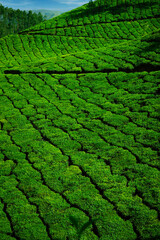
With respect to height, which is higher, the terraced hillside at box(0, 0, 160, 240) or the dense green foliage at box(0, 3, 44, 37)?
the dense green foliage at box(0, 3, 44, 37)

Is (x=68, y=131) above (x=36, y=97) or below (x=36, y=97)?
below

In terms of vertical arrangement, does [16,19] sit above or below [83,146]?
above

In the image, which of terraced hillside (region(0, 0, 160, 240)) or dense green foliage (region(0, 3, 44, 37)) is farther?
dense green foliage (region(0, 3, 44, 37))

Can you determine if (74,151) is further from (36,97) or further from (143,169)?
(36,97)

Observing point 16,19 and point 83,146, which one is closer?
point 83,146

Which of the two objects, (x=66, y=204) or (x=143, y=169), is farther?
(x=143, y=169)

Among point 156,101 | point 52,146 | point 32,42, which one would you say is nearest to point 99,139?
point 52,146

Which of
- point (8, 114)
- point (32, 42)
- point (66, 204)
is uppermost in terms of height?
point (32, 42)

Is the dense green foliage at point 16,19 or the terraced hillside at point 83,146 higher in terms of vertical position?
the dense green foliage at point 16,19
